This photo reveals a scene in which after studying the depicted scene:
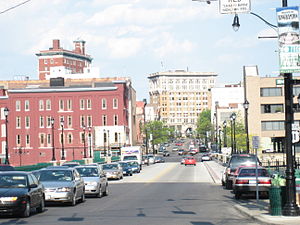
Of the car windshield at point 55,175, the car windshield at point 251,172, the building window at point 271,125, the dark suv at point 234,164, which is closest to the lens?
the car windshield at point 55,175

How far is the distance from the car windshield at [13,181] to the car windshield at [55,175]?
4387 mm

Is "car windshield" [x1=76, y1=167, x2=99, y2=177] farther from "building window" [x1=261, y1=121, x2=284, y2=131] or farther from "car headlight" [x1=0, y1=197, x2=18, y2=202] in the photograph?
"building window" [x1=261, y1=121, x2=284, y2=131]

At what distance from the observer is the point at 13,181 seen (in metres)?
22.7

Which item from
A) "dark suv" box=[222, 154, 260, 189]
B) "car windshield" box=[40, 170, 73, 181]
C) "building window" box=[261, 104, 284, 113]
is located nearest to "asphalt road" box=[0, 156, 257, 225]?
"car windshield" box=[40, 170, 73, 181]

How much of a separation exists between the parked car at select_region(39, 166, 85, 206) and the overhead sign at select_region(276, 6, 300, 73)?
10.5 meters

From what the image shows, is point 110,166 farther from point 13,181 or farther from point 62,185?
point 13,181

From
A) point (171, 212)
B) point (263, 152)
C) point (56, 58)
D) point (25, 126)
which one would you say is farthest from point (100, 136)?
point (171, 212)

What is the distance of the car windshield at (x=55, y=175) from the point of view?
27328mm

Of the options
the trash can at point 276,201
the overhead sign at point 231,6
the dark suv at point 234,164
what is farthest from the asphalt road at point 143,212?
the dark suv at point 234,164

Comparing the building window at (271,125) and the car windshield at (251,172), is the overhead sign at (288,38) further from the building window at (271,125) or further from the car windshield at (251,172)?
the building window at (271,125)

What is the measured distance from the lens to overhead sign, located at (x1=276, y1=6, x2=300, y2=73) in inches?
793

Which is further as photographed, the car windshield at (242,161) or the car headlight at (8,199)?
the car windshield at (242,161)

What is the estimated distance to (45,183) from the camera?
26797 mm

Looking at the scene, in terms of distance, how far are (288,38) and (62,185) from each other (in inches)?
437
